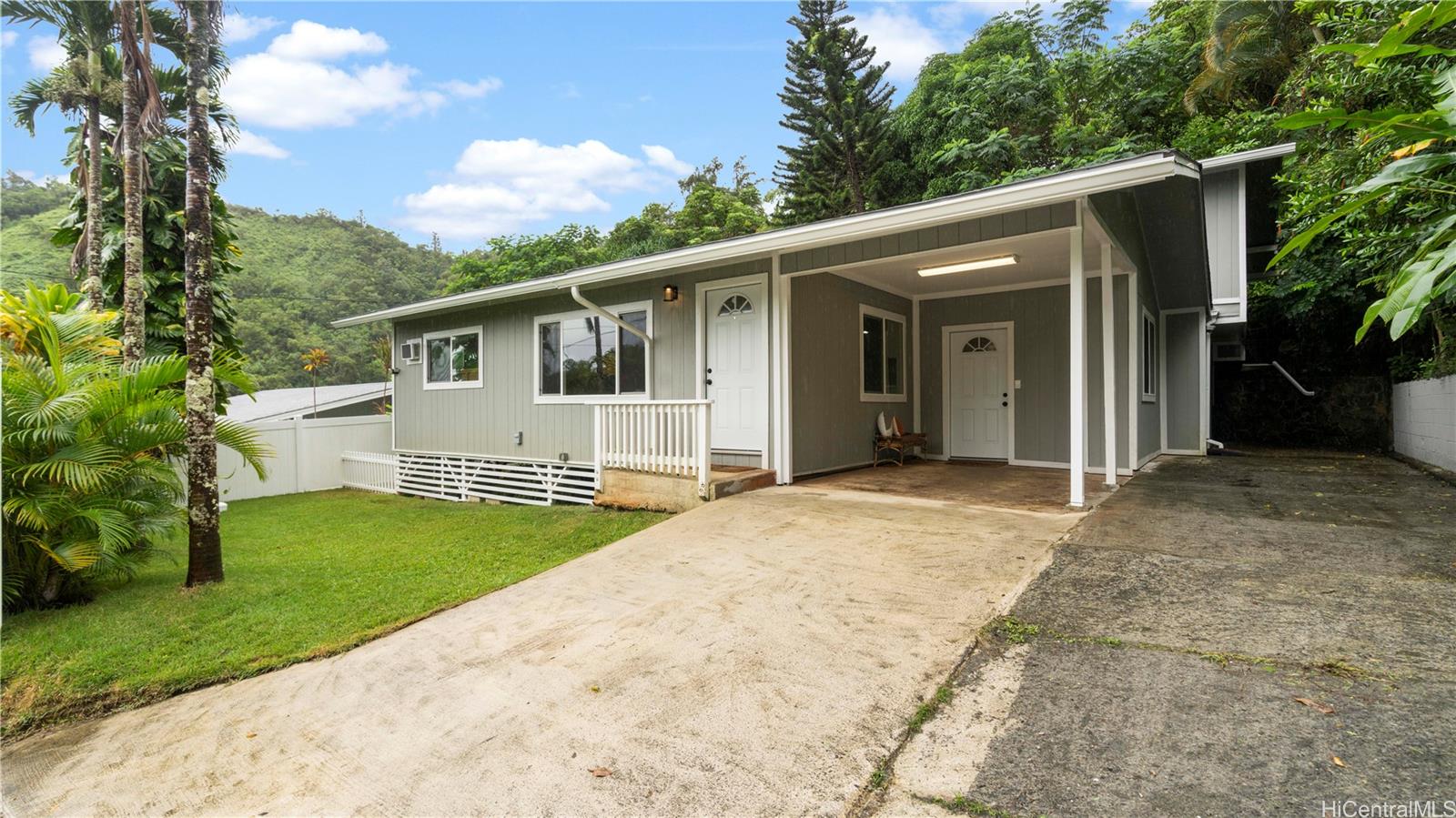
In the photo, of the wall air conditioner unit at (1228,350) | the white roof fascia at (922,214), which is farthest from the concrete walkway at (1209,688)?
the wall air conditioner unit at (1228,350)

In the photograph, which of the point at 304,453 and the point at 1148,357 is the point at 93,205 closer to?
the point at 304,453

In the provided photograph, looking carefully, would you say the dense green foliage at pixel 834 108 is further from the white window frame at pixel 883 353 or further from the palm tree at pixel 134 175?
→ the palm tree at pixel 134 175

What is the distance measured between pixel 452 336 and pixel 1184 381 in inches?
439

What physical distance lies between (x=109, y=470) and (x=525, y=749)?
3617mm

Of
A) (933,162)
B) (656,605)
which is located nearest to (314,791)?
(656,605)

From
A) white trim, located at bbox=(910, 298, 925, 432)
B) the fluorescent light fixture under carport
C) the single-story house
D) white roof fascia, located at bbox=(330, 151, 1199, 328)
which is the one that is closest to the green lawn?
the single-story house

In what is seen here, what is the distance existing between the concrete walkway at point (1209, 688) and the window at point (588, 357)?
16.8 ft

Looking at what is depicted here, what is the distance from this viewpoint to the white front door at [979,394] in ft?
26.9

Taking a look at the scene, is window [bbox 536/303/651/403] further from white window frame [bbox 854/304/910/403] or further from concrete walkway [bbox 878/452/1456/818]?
concrete walkway [bbox 878/452/1456/818]

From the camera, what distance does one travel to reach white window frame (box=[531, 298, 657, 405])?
24.3 feet

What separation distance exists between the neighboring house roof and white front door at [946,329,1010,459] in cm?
995

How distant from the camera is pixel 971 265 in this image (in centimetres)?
654

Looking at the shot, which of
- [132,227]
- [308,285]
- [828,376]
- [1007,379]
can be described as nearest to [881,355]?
[828,376]

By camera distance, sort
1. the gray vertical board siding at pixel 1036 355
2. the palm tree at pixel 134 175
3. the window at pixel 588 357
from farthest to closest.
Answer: the gray vertical board siding at pixel 1036 355, the window at pixel 588 357, the palm tree at pixel 134 175
